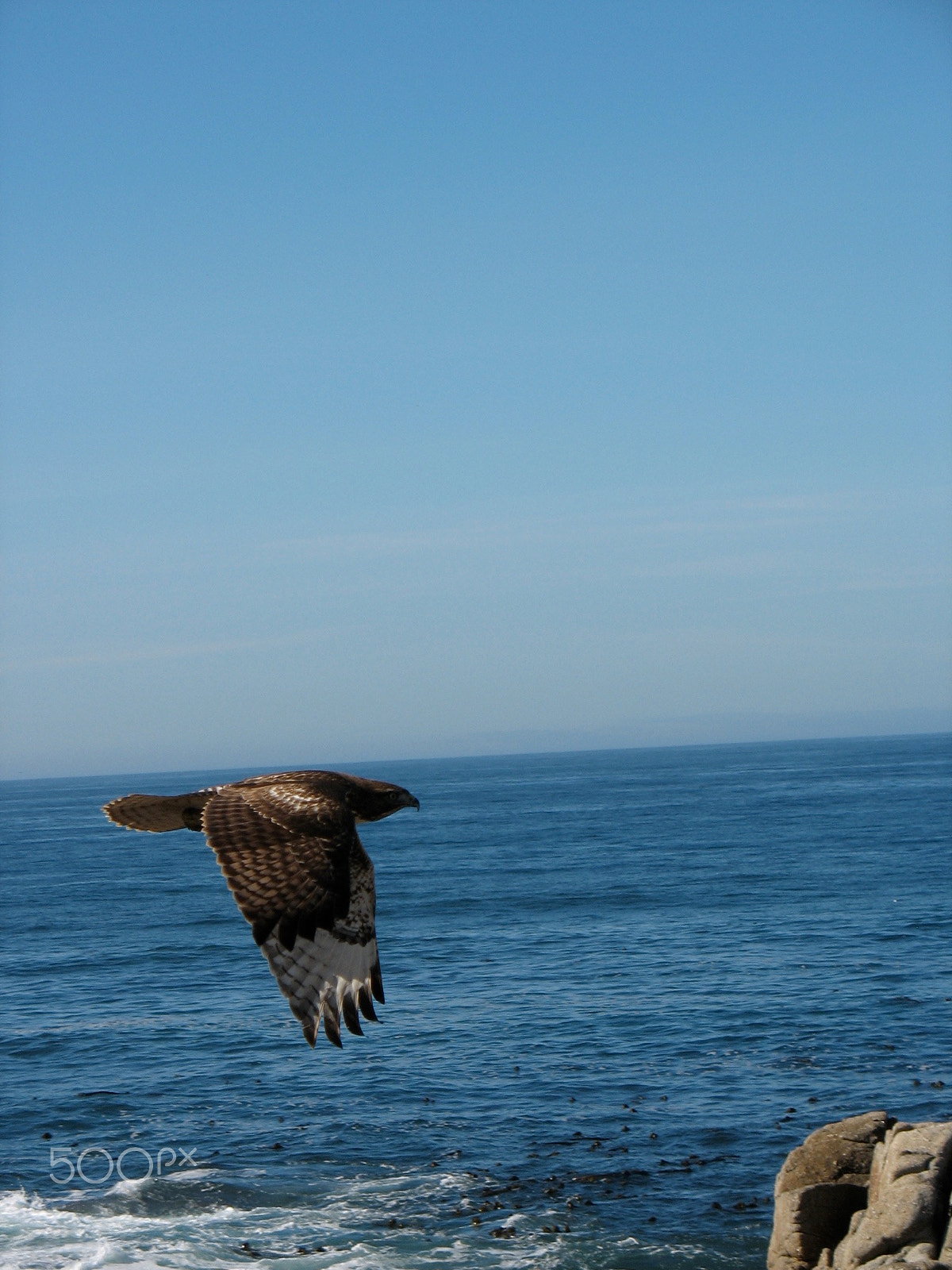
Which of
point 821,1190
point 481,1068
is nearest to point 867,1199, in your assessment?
point 821,1190

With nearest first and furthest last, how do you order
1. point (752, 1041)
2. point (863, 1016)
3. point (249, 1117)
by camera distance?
point (249, 1117)
point (752, 1041)
point (863, 1016)

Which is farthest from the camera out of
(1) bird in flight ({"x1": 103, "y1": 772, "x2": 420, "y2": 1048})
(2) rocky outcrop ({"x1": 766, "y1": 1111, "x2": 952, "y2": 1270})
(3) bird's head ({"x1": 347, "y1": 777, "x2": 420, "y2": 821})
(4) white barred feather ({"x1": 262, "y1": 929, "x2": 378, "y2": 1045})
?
(2) rocky outcrop ({"x1": 766, "y1": 1111, "x2": 952, "y2": 1270})

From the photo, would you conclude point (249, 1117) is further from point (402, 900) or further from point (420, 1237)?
point (402, 900)

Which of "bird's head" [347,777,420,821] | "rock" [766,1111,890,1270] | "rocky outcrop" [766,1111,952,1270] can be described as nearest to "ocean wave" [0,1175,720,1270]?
"rock" [766,1111,890,1270]

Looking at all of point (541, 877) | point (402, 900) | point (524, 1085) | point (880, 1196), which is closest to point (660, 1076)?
point (524, 1085)

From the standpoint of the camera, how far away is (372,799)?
40.4 feet

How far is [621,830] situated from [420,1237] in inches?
3925

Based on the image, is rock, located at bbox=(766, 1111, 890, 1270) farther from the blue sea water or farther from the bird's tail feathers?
the bird's tail feathers

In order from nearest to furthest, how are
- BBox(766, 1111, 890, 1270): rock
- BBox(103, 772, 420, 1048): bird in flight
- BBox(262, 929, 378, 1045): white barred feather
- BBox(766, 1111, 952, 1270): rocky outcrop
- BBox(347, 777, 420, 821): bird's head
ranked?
BBox(103, 772, 420, 1048): bird in flight
BBox(262, 929, 378, 1045): white barred feather
BBox(347, 777, 420, 821): bird's head
BBox(766, 1111, 952, 1270): rocky outcrop
BBox(766, 1111, 890, 1270): rock

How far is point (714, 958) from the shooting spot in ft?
190

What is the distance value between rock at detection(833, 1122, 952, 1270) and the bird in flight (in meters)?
12.9

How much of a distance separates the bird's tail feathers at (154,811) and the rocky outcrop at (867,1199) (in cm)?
1345

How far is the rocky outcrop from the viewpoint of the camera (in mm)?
19953

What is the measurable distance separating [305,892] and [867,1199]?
16.1 m
